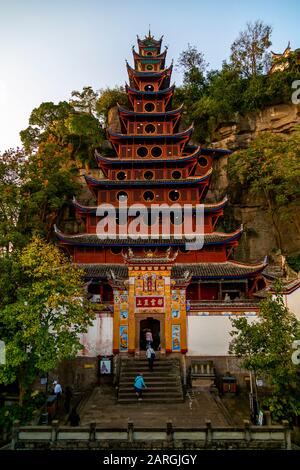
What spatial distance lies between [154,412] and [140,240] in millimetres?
14310

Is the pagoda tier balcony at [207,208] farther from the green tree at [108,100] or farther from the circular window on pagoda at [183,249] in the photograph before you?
the green tree at [108,100]

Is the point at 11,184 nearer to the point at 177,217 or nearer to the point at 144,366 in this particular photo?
the point at 177,217

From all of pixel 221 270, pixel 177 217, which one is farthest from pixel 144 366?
pixel 177 217

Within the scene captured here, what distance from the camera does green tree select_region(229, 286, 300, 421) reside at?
12.3 metres

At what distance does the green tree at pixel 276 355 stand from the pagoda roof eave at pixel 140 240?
12.5 metres

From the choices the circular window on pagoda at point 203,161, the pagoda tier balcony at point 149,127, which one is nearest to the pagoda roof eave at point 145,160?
the pagoda tier balcony at point 149,127

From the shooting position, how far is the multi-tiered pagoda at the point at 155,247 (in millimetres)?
19328

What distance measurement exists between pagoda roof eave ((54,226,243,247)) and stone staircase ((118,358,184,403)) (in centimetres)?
975

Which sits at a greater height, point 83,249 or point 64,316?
point 83,249

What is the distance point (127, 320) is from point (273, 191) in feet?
64.6

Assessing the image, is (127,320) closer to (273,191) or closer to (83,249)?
(83,249)

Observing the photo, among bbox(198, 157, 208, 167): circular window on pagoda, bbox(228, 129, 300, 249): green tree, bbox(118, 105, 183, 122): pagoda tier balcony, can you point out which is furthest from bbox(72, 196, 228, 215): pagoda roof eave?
bbox(118, 105, 183, 122): pagoda tier balcony

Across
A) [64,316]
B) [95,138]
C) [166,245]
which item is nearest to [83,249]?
[166,245]

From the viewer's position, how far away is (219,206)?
27.6 m
